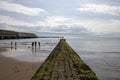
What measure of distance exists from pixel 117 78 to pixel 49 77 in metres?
7.58

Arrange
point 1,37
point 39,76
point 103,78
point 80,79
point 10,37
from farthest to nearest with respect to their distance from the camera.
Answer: point 10,37
point 1,37
point 103,78
point 39,76
point 80,79

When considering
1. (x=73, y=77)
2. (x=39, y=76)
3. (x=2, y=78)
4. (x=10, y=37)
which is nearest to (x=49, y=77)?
(x=39, y=76)

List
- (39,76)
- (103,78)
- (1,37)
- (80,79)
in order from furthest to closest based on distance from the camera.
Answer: (1,37) → (103,78) → (39,76) → (80,79)

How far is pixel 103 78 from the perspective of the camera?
1257 centimetres

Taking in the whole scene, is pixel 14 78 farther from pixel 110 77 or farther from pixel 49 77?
pixel 110 77

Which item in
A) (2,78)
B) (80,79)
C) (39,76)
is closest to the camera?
(80,79)

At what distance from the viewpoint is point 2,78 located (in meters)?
10.2

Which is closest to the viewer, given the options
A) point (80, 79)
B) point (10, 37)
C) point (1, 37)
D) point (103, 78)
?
point (80, 79)

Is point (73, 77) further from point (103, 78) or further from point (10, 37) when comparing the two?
point (10, 37)

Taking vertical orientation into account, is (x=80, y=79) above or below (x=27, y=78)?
above

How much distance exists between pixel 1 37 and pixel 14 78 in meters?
86.8

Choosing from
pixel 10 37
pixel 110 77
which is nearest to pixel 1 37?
pixel 10 37

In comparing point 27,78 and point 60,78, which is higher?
point 60,78

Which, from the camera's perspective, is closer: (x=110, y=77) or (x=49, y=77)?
(x=49, y=77)
